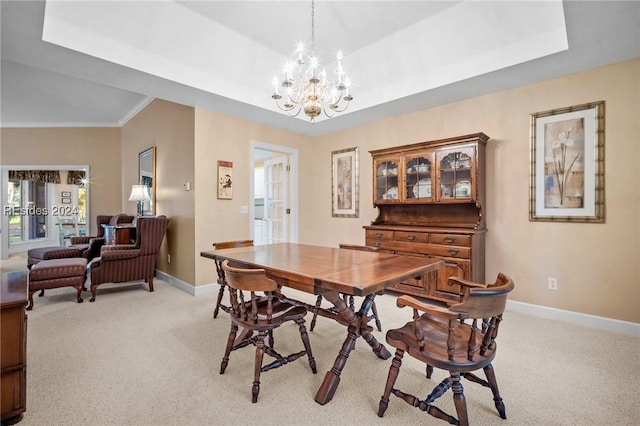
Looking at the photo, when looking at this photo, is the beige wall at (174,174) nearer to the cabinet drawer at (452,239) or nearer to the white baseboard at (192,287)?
the white baseboard at (192,287)

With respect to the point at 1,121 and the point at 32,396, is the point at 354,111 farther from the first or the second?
the point at 1,121

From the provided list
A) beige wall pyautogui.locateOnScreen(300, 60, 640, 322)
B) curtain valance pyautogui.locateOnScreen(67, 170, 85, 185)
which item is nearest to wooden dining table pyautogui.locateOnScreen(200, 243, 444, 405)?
beige wall pyautogui.locateOnScreen(300, 60, 640, 322)

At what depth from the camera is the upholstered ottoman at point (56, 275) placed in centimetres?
338

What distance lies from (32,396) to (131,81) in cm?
286

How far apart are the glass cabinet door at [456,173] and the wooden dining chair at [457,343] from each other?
2.01 metres

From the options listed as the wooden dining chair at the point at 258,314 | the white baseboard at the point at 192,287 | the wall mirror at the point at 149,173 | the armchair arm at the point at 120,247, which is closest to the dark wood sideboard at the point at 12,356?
the wooden dining chair at the point at 258,314

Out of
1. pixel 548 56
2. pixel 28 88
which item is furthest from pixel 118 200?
pixel 548 56

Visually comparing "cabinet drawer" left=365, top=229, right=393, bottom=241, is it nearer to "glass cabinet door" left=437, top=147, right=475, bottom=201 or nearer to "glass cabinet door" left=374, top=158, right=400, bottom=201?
"glass cabinet door" left=374, top=158, right=400, bottom=201

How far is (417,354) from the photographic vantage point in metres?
1.49

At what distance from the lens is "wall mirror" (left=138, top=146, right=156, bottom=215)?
5.05 meters

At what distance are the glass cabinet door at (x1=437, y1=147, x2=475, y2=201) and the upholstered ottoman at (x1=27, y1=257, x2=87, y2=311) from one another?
448 centimetres

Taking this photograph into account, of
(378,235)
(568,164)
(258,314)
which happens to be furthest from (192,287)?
(568,164)

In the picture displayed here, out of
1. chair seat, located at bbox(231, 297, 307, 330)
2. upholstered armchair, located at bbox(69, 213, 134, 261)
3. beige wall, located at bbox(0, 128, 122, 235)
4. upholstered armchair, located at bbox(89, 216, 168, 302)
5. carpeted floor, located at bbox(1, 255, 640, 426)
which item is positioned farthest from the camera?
beige wall, located at bbox(0, 128, 122, 235)

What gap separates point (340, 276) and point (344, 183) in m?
3.41
